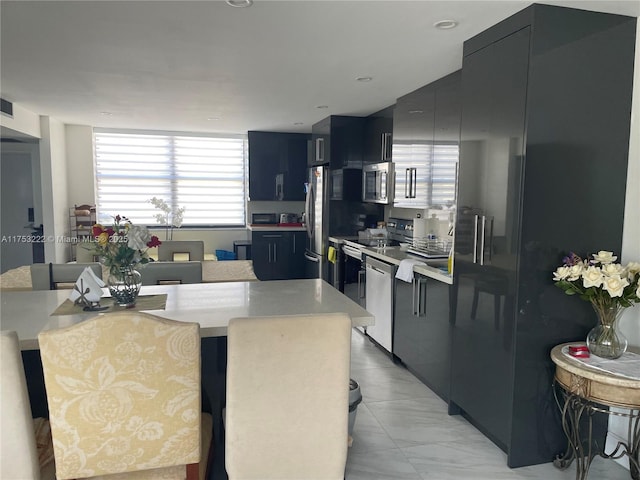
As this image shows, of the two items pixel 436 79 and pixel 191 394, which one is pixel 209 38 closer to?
pixel 436 79

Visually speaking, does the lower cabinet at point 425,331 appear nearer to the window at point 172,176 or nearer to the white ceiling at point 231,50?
the white ceiling at point 231,50

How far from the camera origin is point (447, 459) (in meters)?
2.51

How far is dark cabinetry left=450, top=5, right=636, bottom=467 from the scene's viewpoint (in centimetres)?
227

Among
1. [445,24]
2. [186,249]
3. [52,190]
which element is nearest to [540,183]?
[445,24]

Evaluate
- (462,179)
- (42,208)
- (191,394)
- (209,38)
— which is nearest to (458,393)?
(462,179)

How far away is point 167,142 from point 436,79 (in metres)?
4.82

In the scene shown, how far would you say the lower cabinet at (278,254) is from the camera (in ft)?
21.9

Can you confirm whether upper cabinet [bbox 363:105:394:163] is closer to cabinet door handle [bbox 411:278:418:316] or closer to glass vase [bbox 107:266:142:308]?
cabinet door handle [bbox 411:278:418:316]

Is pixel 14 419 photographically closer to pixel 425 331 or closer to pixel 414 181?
pixel 425 331

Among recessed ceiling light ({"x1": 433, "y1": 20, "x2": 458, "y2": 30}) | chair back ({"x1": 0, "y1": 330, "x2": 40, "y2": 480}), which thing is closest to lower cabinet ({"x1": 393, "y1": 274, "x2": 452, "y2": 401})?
recessed ceiling light ({"x1": 433, "y1": 20, "x2": 458, "y2": 30})

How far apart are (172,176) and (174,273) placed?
14.6 ft

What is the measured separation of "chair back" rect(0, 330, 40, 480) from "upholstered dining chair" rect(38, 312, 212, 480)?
7 centimetres

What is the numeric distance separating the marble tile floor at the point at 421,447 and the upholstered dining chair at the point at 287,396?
87 cm

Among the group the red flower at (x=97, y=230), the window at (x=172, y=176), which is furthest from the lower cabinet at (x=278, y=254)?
the red flower at (x=97, y=230)
